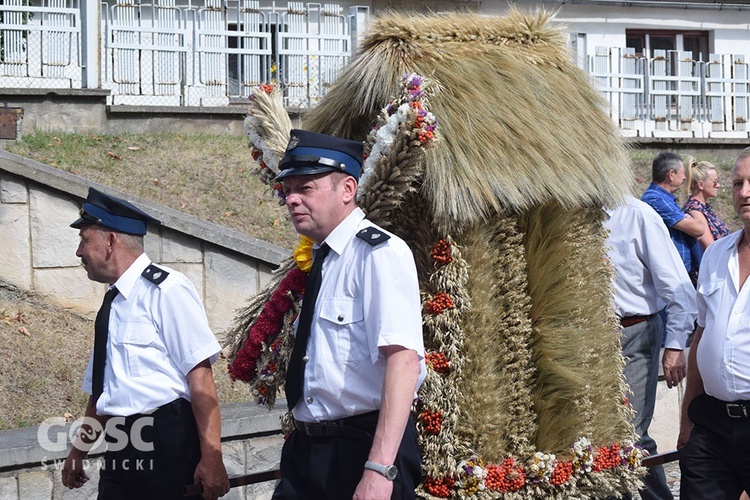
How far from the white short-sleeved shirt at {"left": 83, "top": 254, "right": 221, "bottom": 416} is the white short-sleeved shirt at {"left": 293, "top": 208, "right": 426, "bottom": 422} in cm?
71

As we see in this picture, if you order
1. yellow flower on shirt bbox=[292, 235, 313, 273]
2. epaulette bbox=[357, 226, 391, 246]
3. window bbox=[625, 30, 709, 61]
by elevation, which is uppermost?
window bbox=[625, 30, 709, 61]

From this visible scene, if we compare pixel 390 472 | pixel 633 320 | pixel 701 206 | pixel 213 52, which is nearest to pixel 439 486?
pixel 390 472

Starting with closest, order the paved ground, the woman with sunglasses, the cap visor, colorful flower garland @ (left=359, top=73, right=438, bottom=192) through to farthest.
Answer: the cap visor < colorful flower garland @ (left=359, top=73, right=438, bottom=192) < the paved ground < the woman with sunglasses

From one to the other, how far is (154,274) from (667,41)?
19.6 meters

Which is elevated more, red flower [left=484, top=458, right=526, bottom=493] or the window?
the window

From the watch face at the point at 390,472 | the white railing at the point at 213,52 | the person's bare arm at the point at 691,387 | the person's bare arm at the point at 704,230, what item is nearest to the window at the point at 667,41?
the white railing at the point at 213,52

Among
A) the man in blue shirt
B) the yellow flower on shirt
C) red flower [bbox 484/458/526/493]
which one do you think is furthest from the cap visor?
the man in blue shirt

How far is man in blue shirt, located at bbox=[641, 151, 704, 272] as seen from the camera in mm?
6641

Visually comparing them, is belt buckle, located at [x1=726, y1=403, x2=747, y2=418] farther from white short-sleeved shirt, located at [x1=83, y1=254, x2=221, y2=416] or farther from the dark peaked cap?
Result: the dark peaked cap

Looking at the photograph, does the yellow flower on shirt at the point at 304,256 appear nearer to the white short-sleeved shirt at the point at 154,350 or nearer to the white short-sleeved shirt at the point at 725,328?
the white short-sleeved shirt at the point at 154,350

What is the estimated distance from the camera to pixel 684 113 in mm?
16484

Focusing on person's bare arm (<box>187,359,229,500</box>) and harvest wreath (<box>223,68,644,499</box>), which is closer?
harvest wreath (<box>223,68,644,499</box>)

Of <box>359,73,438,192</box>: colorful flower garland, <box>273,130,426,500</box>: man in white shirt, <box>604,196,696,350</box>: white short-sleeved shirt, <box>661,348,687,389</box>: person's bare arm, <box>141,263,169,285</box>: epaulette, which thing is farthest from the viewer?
<box>604,196,696,350</box>: white short-sleeved shirt

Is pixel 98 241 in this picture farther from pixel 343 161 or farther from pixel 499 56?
pixel 499 56
